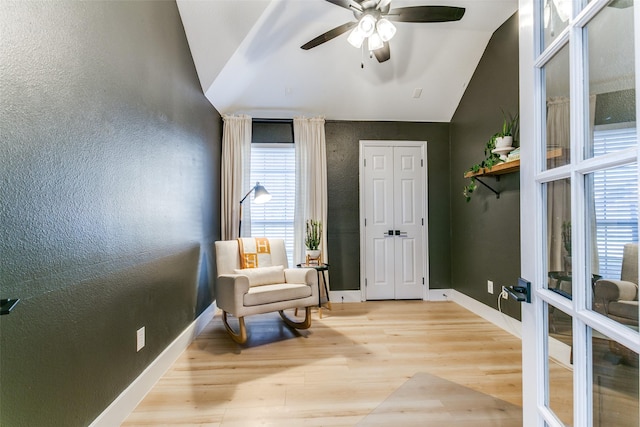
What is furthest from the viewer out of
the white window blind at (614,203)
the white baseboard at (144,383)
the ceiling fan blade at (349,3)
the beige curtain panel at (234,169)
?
the beige curtain panel at (234,169)

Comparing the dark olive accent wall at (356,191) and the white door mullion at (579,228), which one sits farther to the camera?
the dark olive accent wall at (356,191)

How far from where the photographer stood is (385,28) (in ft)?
6.82

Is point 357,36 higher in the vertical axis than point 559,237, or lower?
higher

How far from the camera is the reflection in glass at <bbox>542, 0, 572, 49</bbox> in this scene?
753 millimetres

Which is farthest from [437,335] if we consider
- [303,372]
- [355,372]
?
[303,372]

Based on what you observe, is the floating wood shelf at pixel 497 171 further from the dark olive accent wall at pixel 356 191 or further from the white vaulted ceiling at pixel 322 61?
the white vaulted ceiling at pixel 322 61

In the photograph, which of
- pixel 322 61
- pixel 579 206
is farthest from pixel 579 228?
pixel 322 61

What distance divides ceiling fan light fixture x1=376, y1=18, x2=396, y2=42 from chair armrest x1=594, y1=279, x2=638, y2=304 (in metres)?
2.01

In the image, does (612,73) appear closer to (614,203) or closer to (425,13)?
(614,203)

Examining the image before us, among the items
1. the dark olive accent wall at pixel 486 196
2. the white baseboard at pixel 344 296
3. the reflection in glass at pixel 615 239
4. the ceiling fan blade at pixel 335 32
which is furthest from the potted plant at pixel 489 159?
the reflection in glass at pixel 615 239

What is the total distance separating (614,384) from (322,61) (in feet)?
11.1

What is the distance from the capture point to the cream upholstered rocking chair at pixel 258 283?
2.53 meters

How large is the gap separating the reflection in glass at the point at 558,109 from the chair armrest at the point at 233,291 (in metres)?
2.24

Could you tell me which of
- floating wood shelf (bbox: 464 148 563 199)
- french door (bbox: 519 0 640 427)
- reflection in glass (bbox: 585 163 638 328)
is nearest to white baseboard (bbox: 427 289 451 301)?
floating wood shelf (bbox: 464 148 563 199)
